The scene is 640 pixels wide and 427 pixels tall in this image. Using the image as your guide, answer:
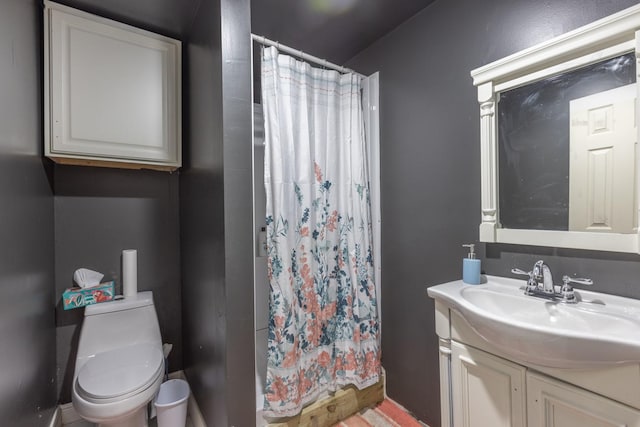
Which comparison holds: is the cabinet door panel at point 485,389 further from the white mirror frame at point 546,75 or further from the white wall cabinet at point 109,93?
→ the white wall cabinet at point 109,93

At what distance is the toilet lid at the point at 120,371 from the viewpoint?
1325 millimetres

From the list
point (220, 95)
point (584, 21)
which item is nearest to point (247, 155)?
point (220, 95)

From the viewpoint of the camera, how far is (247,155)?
129 centimetres

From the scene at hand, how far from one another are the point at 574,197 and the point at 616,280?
1.08ft

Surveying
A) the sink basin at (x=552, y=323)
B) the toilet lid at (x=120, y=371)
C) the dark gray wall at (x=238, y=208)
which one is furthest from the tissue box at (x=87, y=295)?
the sink basin at (x=552, y=323)

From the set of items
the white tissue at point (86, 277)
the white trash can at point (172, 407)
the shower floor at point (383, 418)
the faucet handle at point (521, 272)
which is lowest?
the shower floor at point (383, 418)

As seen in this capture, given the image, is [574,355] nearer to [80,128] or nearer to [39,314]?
[39,314]

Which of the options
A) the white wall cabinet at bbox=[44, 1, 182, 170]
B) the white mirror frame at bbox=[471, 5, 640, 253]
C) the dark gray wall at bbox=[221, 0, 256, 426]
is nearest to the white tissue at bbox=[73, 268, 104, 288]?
the white wall cabinet at bbox=[44, 1, 182, 170]

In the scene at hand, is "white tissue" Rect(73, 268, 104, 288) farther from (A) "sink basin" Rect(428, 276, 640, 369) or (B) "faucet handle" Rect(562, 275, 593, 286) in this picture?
(B) "faucet handle" Rect(562, 275, 593, 286)

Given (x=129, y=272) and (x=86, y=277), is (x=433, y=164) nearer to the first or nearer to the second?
(x=129, y=272)

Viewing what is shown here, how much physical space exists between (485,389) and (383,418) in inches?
34.1

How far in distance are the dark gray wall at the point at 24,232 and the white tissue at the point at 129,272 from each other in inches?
13.7

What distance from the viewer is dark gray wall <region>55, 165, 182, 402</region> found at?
175 centimetres

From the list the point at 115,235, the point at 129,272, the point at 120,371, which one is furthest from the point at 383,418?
the point at 115,235
